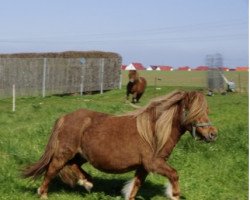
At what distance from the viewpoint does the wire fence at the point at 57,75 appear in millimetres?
33875

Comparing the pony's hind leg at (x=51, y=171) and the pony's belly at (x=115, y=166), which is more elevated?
the pony's belly at (x=115, y=166)

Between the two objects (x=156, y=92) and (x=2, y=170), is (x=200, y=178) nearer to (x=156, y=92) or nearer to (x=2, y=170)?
(x=2, y=170)

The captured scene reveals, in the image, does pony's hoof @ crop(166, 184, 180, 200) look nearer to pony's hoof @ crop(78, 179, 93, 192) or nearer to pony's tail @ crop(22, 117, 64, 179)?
pony's hoof @ crop(78, 179, 93, 192)

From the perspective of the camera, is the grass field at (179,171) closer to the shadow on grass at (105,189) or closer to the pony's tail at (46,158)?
the shadow on grass at (105,189)

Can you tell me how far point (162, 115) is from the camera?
8039 millimetres

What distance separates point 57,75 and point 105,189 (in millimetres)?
28597

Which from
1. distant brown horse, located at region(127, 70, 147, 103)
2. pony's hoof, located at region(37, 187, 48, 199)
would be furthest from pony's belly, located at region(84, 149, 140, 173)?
distant brown horse, located at region(127, 70, 147, 103)

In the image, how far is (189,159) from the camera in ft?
37.0

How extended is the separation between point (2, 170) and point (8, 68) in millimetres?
24839

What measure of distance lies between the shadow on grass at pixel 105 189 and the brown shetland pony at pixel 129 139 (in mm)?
405

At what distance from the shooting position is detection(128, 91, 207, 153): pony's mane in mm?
7887

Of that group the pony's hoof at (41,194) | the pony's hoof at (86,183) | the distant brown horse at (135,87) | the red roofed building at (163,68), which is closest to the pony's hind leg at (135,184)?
the pony's hoof at (86,183)

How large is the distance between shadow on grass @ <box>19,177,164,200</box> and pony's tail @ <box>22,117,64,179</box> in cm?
37

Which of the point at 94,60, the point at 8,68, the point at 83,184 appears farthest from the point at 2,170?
the point at 94,60
